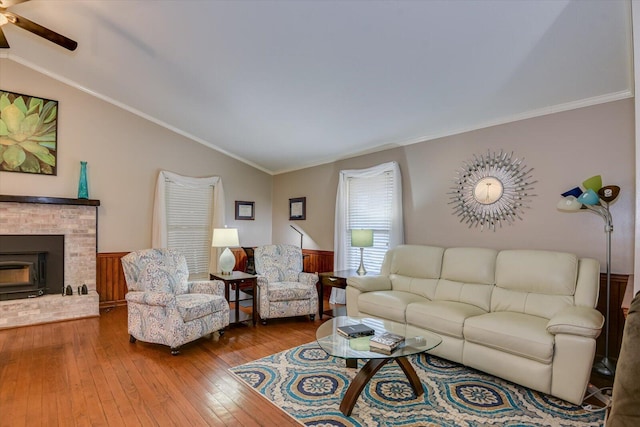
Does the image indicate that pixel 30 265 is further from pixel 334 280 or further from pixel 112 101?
pixel 334 280

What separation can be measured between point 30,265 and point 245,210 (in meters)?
3.13

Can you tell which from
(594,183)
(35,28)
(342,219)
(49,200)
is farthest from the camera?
(342,219)

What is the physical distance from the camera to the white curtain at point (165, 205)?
17.1 ft

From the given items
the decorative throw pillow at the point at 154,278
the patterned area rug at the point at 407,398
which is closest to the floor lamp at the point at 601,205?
the patterned area rug at the point at 407,398

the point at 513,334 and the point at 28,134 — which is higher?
the point at 28,134

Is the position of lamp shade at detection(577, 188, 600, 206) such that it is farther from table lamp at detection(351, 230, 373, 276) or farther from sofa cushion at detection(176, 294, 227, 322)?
sofa cushion at detection(176, 294, 227, 322)

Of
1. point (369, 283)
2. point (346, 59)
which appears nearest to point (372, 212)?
point (369, 283)

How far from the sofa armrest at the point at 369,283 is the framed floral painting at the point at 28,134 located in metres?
4.26

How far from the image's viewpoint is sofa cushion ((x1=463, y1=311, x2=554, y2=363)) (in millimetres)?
2398

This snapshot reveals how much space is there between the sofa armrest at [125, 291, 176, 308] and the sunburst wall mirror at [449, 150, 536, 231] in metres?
3.20

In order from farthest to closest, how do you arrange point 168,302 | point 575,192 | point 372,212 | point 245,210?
point 245,210, point 372,212, point 168,302, point 575,192

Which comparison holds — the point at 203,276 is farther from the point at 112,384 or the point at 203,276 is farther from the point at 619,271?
the point at 619,271

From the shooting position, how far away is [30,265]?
4336 mm

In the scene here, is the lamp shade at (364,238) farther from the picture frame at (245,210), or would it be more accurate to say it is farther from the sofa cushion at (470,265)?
the picture frame at (245,210)
